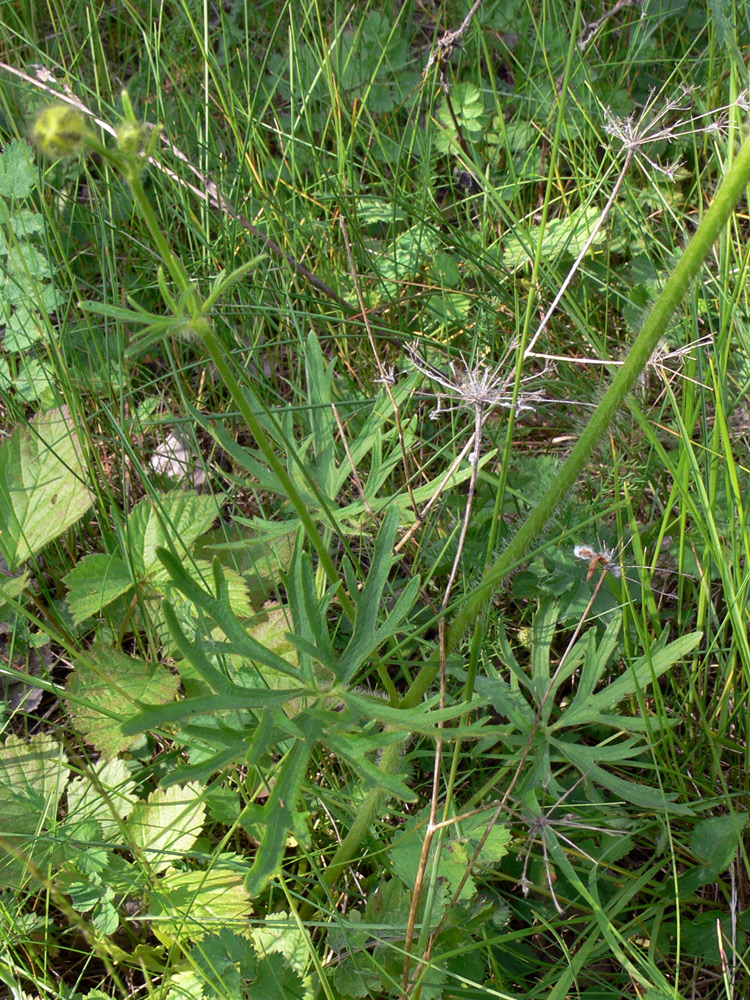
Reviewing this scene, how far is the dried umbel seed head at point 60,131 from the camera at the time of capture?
1064mm

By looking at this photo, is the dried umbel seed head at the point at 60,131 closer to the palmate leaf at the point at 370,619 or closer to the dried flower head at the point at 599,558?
the palmate leaf at the point at 370,619

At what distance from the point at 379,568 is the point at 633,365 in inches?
23.5

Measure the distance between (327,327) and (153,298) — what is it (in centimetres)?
68

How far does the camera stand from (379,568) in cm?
161

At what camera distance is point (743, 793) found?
1.84 m

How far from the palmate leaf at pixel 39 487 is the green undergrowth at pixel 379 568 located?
0.04ft

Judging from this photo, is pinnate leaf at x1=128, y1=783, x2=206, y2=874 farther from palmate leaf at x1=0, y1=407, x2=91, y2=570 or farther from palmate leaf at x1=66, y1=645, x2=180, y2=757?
palmate leaf at x1=0, y1=407, x2=91, y2=570

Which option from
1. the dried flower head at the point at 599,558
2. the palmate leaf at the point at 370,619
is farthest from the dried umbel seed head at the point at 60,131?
the dried flower head at the point at 599,558

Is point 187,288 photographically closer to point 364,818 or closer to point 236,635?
point 236,635

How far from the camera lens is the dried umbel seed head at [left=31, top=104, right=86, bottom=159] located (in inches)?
41.9

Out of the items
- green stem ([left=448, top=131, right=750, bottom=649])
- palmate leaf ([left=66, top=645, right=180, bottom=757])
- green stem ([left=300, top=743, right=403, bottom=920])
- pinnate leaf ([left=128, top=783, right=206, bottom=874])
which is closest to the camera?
green stem ([left=448, top=131, right=750, bottom=649])

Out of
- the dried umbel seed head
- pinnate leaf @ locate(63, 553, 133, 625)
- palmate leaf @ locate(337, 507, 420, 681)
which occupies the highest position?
the dried umbel seed head

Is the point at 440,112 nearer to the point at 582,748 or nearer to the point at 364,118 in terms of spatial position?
the point at 364,118

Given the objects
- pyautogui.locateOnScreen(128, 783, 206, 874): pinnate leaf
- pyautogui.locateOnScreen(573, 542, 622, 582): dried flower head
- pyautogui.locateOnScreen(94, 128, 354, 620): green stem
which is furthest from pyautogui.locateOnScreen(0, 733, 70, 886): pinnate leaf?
pyautogui.locateOnScreen(573, 542, 622, 582): dried flower head
